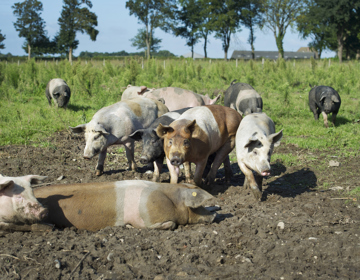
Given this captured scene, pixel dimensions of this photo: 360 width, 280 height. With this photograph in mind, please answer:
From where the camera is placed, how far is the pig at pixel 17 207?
361cm

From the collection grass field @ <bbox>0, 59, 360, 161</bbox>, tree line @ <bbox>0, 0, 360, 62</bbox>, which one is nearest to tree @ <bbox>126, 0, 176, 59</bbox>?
tree line @ <bbox>0, 0, 360, 62</bbox>

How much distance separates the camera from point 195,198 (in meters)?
3.98

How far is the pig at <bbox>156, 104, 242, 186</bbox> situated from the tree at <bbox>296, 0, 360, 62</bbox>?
35.4m

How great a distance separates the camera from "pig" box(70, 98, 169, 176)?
19.8 feet

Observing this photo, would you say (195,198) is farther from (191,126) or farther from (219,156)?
(219,156)

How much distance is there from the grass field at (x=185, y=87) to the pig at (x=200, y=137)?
2.85 m

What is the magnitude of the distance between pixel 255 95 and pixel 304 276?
23.1 feet

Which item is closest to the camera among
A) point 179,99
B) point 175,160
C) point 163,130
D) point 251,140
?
point 175,160

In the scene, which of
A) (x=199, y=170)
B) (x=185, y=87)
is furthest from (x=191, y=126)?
(x=185, y=87)

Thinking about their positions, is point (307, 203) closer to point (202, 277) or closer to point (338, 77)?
point (202, 277)

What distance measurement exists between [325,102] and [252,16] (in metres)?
36.5

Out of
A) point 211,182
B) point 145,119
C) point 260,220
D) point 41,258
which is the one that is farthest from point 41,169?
point 260,220

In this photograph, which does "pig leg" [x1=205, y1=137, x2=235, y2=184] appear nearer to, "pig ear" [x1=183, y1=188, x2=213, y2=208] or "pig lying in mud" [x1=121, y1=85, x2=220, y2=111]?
"pig ear" [x1=183, y1=188, x2=213, y2=208]

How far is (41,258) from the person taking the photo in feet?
10.4
